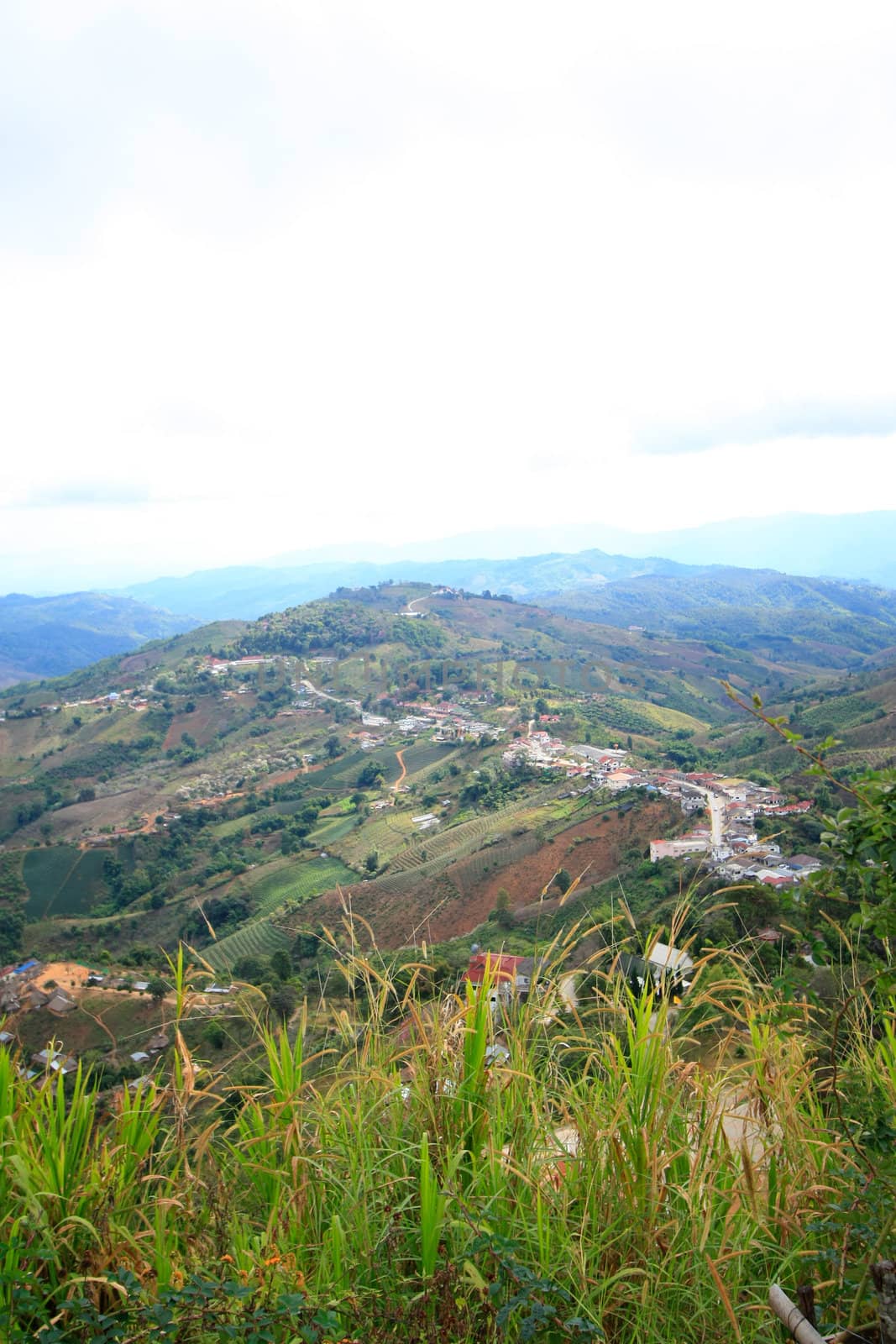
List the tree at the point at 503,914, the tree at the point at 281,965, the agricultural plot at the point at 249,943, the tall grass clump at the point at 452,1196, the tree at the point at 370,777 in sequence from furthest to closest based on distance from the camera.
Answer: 1. the tree at the point at 370,777
2. the agricultural plot at the point at 249,943
3. the tree at the point at 503,914
4. the tree at the point at 281,965
5. the tall grass clump at the point at 452,1196

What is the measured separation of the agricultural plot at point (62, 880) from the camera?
34844 mm

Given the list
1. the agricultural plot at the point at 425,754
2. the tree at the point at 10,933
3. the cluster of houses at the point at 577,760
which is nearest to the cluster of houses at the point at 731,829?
the cluster of houses at the point at 577,760

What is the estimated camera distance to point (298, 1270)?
152 cm

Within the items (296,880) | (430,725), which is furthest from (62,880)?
(430,725)

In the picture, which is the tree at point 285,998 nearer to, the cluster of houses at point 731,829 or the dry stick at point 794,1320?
the cluster of houses at point 731,829

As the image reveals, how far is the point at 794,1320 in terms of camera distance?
1.29m

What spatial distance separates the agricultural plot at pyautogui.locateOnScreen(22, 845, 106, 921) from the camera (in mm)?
34844

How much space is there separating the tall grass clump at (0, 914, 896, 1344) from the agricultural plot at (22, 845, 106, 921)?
37237 mm

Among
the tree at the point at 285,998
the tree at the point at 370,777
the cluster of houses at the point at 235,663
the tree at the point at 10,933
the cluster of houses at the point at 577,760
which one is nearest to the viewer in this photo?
the tree at the point at 285,998

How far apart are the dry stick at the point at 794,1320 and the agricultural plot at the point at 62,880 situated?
38263 millimetres

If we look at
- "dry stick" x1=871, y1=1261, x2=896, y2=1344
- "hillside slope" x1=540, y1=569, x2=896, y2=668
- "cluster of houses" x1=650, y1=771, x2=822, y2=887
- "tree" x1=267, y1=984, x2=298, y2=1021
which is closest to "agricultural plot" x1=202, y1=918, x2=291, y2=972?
"tree" x1=267, y1=984, x2=298, y2=1021

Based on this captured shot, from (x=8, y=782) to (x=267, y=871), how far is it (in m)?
28.4

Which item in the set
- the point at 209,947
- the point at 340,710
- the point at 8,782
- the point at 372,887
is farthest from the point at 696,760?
the point at 8,782

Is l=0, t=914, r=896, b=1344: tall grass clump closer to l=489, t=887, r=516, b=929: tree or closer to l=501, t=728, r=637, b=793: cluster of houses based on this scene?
l=489, t=887, r=516, b=929: tree
